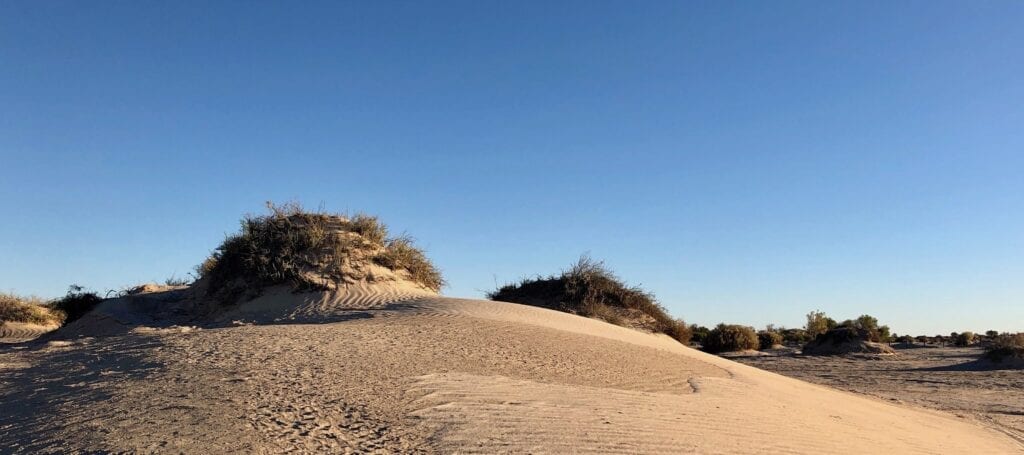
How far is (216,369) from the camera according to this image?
7.58 meters

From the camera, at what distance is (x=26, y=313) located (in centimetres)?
2458

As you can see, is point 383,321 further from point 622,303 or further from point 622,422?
point 622,303

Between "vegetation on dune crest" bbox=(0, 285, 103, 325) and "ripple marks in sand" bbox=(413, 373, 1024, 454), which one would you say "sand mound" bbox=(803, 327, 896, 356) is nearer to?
"ripple marks in sand" bbox=(413, 373, 1024, 454)

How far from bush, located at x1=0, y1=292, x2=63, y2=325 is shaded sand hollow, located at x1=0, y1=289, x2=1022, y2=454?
15.0 meters

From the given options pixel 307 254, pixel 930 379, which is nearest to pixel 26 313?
pixel 307 254

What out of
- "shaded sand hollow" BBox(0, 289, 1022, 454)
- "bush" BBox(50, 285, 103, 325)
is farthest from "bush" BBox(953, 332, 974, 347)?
"bush" BBox(50, 285, 103, 325)

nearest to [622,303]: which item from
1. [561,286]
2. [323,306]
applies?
[561,286]

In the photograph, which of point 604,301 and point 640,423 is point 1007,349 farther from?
point 640,423

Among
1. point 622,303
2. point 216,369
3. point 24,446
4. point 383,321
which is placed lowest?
point 24,446

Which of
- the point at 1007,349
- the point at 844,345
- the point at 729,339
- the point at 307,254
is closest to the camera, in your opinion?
the point at 307,254

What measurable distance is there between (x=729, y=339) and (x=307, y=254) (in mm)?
18683

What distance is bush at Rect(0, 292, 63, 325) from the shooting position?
24406 millimetres

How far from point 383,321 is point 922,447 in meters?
8.58

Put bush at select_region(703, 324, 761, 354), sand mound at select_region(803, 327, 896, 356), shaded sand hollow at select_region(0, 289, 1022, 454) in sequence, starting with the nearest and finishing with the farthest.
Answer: shaded sand hollow at select_region(0, 289, 1022, 454) → sand mound at select_region(803, 327, 896, 356) → bush at select_region(703, 324, 761, 354)
